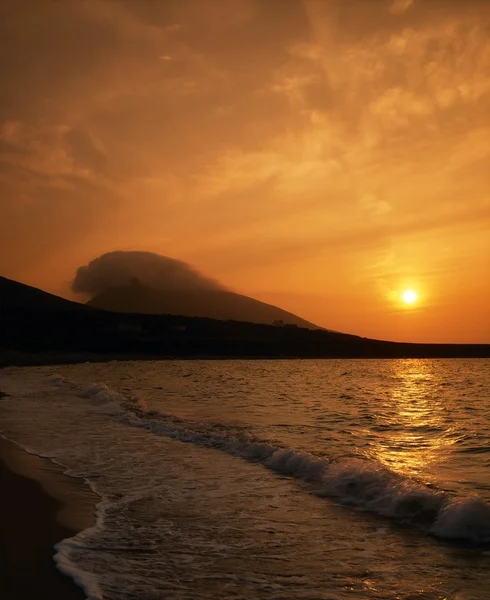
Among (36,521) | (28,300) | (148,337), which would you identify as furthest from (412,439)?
(28,300)

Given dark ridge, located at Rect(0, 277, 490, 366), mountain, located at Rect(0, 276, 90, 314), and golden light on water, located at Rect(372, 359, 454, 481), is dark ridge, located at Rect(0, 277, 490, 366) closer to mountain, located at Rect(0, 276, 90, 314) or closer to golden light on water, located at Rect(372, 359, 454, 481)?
mountain, located at Rect(0, 276, 90, 314)

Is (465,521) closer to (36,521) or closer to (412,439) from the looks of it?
(36,521)

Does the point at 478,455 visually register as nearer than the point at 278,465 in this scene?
No

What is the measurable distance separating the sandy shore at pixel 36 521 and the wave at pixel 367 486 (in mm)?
4681

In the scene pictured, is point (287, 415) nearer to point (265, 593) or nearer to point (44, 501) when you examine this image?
point (44, 501)

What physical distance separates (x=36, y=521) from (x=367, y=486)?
6028mm

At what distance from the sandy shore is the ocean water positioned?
261mm

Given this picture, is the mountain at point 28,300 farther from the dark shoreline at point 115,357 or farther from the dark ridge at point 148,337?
the dark shoreline at point 115,357

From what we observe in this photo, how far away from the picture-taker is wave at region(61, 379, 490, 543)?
29.6ft

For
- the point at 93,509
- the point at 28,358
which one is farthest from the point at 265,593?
the point at 28,358

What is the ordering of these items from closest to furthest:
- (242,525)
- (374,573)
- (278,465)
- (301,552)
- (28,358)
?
(374,573) < (301,552) < (242,525) < (278,465) < (28,358)

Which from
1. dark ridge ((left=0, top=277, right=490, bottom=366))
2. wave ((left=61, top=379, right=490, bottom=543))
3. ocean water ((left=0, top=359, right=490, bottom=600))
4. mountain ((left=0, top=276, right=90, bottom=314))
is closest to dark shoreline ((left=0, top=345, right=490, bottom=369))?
dark ridge ((left=0, top=277, right=490, bottom=366))

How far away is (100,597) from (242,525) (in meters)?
3.34

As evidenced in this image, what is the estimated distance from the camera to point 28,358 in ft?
361
